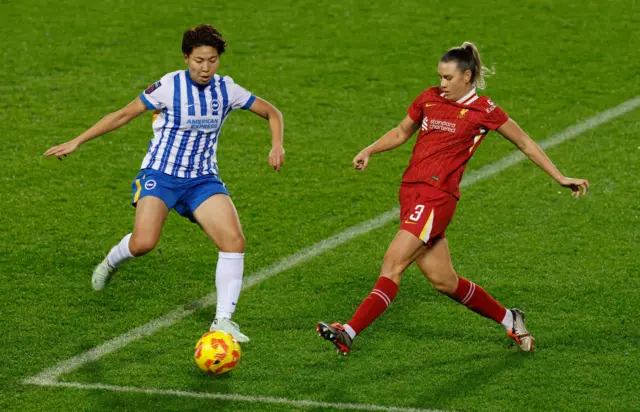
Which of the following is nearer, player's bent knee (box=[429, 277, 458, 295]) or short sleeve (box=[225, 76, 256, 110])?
player's bent knee (box=[429, 277, 458, 295])

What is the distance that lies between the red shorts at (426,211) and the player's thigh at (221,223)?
1030 millimetres

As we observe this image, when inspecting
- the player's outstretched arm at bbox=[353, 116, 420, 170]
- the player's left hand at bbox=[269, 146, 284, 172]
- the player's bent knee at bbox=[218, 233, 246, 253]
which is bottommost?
the player's bent knee at bbox=[218, 233, 246, 253]

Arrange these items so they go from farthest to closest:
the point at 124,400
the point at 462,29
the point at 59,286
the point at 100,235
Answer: the point at 462,29
the point at 100,235
the point at 59,286
the point at 124,400

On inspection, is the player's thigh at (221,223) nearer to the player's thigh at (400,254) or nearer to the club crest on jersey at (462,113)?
the player's thigh at (400,254)

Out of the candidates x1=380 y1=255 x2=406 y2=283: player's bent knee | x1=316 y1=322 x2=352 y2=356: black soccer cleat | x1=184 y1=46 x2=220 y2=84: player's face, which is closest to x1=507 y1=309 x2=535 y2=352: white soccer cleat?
x1=380 y1=255 x2=406 y2=283: player's bent knee

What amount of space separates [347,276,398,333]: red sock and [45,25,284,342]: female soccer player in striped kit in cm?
87

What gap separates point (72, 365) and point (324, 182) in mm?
3587

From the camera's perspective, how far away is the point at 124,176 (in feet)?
32.2

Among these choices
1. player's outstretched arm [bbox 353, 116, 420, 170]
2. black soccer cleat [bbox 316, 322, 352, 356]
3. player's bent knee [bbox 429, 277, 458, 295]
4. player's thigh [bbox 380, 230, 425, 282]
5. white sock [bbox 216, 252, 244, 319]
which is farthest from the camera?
white sock [bbox 216, 252, 244, 319]

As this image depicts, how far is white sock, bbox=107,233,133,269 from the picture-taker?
24.3 feet

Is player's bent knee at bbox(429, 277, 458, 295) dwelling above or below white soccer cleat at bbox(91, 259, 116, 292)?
above

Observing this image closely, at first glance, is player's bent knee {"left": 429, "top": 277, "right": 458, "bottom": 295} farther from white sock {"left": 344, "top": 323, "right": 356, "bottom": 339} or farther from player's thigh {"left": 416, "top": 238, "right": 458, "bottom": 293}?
white sock {"left": 344, "top": 323, "right": 356, "bottom": 339}

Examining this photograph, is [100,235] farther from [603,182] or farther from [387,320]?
[603,182]

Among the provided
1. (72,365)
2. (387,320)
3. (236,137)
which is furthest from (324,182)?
(72,365)
